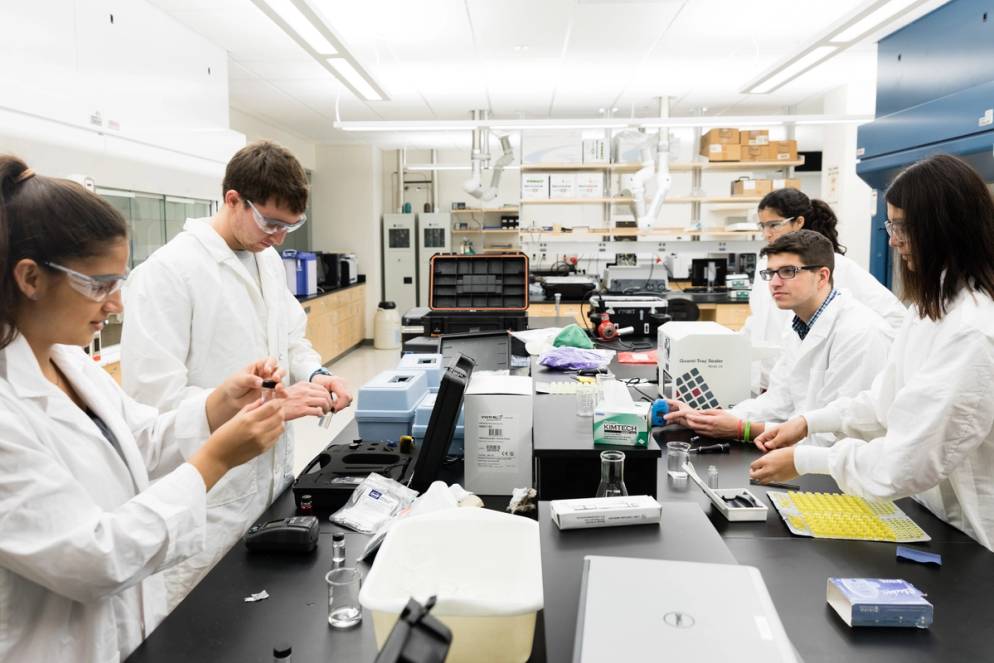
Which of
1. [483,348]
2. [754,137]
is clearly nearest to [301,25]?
[483,348]

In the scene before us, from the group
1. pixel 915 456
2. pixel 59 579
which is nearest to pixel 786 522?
pixel 915 456

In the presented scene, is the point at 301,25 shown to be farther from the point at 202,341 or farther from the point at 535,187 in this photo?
the point at 535,187

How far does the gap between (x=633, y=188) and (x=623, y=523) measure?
19.0ft

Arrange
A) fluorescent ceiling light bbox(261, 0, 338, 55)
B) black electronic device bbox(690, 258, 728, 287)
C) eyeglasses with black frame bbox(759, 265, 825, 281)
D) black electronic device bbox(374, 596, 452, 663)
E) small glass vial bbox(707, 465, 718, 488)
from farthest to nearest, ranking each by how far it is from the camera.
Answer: black electronic device bbox(690, 258, 728, 287)
fluorescent ceiling light bbox(261, 0, 338, 55)
eyeglasses with black frame bbox(759, 265, 825, 281)
small glass vial bbox(707, 465, 718, 488)
black electronic device bbox(374, 596, 452, 663)

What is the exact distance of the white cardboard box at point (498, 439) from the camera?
1.63 metres

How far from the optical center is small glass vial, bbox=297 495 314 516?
5.20 ft

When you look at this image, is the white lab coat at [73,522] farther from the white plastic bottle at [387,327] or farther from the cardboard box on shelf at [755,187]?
the white plastic bottle at [387,327]

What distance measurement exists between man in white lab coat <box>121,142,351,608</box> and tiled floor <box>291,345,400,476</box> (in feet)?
4.80

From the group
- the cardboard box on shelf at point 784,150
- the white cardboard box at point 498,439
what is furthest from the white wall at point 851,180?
the white cardboard box at point 498,439

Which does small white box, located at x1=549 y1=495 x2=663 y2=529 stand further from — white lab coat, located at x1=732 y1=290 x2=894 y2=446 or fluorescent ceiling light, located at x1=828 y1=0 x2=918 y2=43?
fluorescent ceiling light, located at x1=828 y1=0 x2=918 y2=43

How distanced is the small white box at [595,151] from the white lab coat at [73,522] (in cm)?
606

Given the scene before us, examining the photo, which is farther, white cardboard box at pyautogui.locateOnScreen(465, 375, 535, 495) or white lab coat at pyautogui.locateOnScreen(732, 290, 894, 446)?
white lab coat at pyautogui.locateOnScreen(732, 290, 894, 446)

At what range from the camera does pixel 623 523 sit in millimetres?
1148

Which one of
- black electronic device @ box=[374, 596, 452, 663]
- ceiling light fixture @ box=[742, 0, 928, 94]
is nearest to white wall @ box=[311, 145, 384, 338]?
ceiling light fixture @ box=[742, 0, 928, 94]
